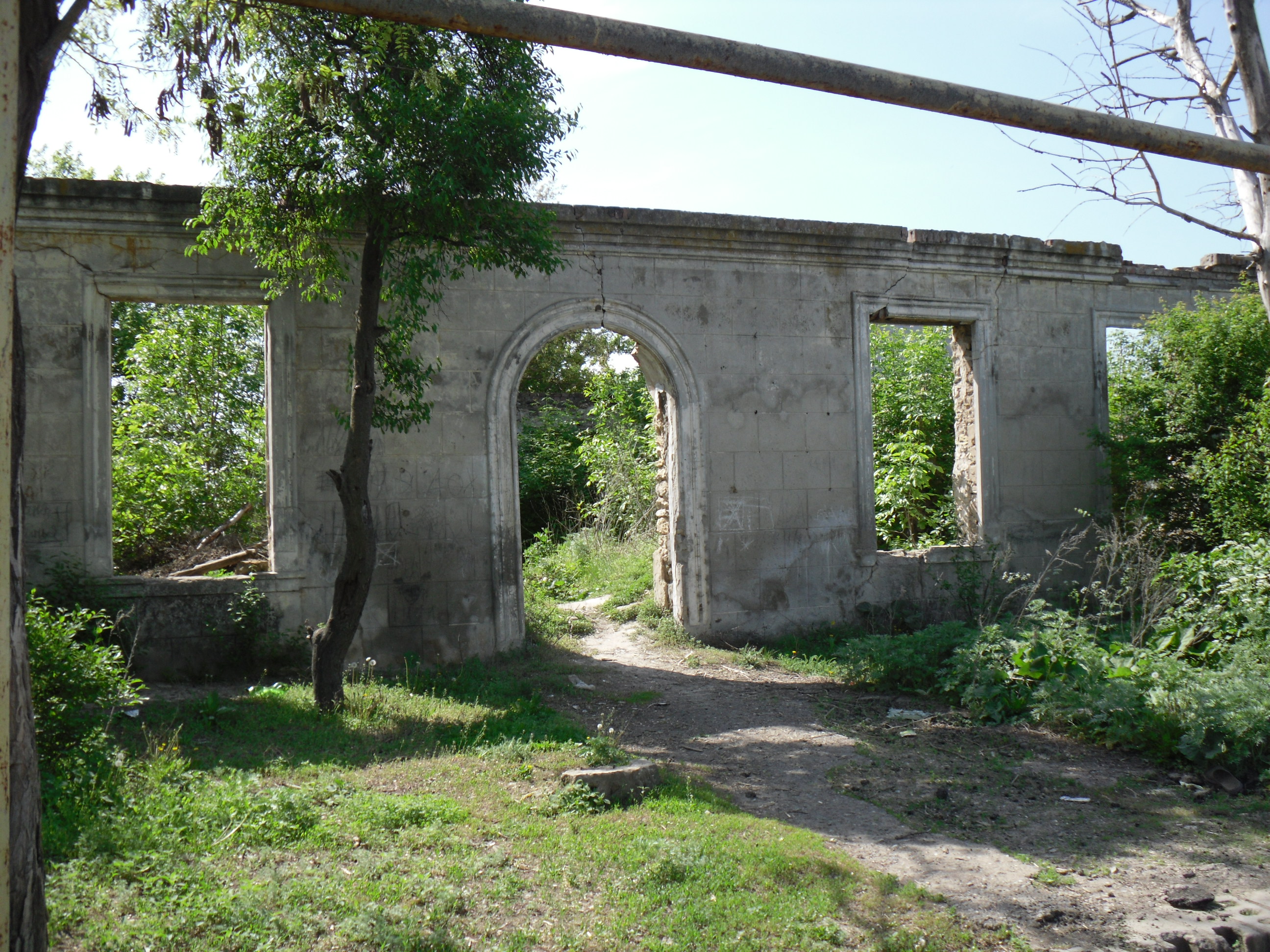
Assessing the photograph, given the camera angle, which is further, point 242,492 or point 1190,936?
point 242,492

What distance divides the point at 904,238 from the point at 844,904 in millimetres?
7542

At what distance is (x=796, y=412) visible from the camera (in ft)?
29.3

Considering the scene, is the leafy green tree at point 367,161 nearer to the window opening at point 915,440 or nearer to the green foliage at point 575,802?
the green foliage at point 575,802

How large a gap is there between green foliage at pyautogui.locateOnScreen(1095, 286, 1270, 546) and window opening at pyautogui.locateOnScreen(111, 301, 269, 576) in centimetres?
922

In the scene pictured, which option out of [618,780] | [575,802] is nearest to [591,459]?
[618,780]

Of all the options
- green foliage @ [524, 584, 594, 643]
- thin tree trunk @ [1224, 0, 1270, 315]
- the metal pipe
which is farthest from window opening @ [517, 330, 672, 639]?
the metal pipe

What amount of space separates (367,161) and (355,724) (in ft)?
12.5

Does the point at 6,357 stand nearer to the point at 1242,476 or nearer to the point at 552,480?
the point at 1242,476

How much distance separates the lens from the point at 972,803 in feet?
16.1

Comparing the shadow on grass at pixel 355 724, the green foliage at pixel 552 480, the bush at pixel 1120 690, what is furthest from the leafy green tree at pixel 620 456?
the bush at pixel 1120 690

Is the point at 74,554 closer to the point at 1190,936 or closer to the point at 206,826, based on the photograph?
the point at 206,826

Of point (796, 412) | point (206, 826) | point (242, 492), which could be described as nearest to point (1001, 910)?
point (206, 826)

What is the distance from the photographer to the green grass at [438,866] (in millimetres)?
3125

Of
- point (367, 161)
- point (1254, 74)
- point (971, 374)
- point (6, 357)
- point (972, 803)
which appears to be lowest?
point (972, 803)
